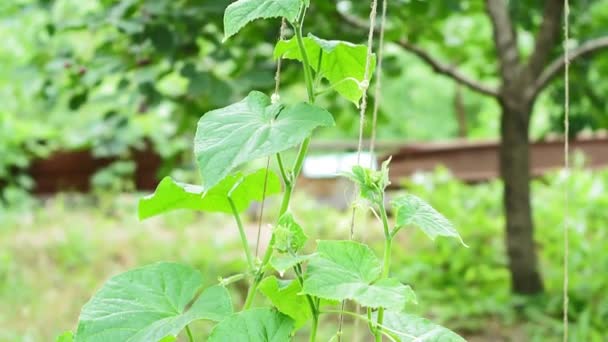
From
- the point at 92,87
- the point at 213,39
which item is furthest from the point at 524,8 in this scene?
the point at 92,87

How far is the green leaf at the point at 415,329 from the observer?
77 centimetres

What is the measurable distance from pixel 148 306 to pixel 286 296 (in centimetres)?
13

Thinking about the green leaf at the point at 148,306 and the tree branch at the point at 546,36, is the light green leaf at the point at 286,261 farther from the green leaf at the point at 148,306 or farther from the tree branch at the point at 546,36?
the tree branch at the point at 546,36

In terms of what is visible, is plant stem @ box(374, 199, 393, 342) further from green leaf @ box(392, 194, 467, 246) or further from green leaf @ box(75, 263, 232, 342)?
green leaf @ box(75, 263, 232, 342)

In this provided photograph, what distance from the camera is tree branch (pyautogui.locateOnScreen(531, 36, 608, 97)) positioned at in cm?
267

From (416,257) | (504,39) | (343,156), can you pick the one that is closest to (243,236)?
(504,39)

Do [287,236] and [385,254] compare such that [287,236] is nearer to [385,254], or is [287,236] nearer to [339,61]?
[385,254]

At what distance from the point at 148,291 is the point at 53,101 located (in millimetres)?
1995

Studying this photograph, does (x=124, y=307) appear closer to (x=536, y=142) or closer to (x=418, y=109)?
(x=536, y=142)

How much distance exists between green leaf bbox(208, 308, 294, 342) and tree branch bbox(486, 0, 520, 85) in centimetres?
224

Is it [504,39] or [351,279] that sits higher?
[504,39]

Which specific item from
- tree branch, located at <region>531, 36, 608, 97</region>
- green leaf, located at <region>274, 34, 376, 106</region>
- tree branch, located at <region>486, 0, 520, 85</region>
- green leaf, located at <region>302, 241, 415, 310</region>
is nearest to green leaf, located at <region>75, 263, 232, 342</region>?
green leaf, located at <region>302, 241, 415, 310</region>

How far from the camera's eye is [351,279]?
73 cm

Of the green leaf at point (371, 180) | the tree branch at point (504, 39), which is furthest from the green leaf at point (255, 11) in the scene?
the tree branch at point (504, 39)
